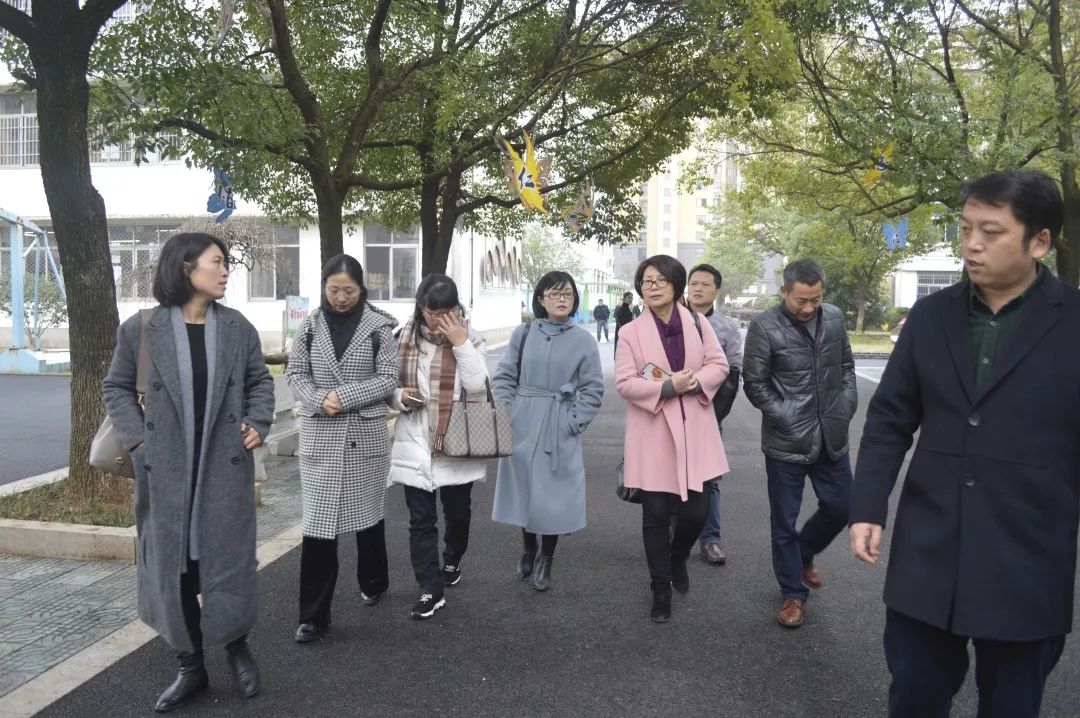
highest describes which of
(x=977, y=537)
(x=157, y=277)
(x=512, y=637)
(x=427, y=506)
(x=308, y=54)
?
(x=308, y=54)

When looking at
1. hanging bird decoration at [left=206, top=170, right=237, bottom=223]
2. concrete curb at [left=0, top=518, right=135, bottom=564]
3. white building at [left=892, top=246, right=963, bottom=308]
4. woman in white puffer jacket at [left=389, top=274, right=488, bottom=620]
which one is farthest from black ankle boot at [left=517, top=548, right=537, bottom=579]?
white building at [left=892, top=246, right=963, bottom=308]

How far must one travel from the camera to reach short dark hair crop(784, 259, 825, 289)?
15.5 ft

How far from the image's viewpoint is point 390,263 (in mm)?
29828

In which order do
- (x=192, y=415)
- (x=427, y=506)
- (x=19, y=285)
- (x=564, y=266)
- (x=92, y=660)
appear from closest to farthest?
(x=192, y=415), (x=92, y=660), (x=427, y=506), (x=19, y=285), (x=564, y=266)

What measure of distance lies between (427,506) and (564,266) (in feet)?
204

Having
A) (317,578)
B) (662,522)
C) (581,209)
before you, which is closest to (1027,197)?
(662,522)

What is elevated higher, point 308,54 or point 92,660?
point 308,54

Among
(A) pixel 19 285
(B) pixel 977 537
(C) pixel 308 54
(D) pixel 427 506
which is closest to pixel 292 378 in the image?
(D) pixel 427 506

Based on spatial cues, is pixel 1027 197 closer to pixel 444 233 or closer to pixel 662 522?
pixel 662 522

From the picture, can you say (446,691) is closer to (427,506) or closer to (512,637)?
(512,637)

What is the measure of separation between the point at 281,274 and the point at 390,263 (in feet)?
10.8

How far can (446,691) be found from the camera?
12.7 feet

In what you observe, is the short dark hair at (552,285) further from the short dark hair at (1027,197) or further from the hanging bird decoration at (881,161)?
the hanging bird decoration at (881,161)

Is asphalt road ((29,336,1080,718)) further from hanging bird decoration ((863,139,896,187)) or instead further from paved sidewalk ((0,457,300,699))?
hanging bird decoration ((863,139,896,187))
